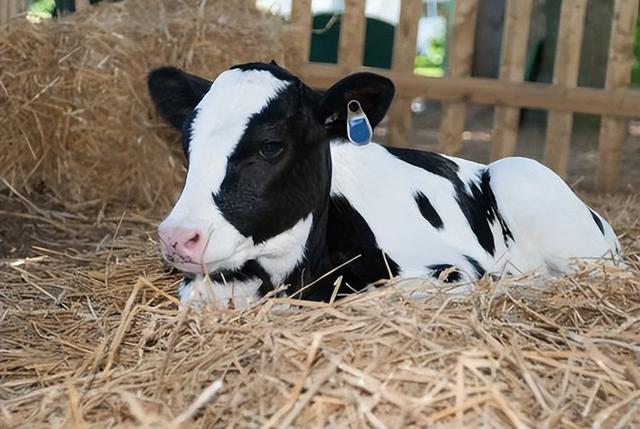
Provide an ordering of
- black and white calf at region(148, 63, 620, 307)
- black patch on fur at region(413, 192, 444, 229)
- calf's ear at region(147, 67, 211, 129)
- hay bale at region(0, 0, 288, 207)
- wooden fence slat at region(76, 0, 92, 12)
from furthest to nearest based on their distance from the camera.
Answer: wooden fence slat at region(76, 0, 92, 12)
hay bale at region(0, 0, 288, 207)
black patch on fur at region(413, 192, 444, 229)
calf's ear at region(147, 67, 211, 129)
black and white calf at region(148, 63, 620, 307)

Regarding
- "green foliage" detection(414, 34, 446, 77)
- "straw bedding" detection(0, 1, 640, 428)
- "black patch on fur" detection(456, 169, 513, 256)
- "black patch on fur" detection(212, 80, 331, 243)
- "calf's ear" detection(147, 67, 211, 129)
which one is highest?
"green foliage" detection(414, 34, 446, 77)

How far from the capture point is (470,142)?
12.8 metres

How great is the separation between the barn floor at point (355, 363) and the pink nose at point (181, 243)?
23cm

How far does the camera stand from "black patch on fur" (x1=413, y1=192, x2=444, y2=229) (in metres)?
5.48

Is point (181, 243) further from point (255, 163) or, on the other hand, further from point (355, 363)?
point (355, 363)

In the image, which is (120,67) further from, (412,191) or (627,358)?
(627,358)

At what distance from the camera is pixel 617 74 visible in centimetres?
905

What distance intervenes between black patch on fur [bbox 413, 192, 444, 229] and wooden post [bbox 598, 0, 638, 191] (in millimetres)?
4108

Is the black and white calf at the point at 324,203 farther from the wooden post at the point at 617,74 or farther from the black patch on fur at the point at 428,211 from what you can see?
the wooden post at the point at 617,74

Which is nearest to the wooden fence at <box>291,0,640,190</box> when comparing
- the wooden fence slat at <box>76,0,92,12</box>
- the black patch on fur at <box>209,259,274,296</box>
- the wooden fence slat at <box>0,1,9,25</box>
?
the wooden fence slat at <box>76,0,92,12</box>

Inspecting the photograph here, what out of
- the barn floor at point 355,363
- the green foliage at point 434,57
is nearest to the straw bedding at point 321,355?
the barn floor at point 355,363

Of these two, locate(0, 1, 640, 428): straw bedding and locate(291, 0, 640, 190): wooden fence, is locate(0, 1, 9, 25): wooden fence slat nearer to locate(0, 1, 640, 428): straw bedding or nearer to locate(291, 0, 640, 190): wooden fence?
locate(291, 0, 640, 190): wooden fence

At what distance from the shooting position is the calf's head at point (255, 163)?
4.24 meters

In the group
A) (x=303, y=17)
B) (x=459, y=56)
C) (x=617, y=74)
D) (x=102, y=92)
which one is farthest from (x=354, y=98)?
(x=617, y=74)
